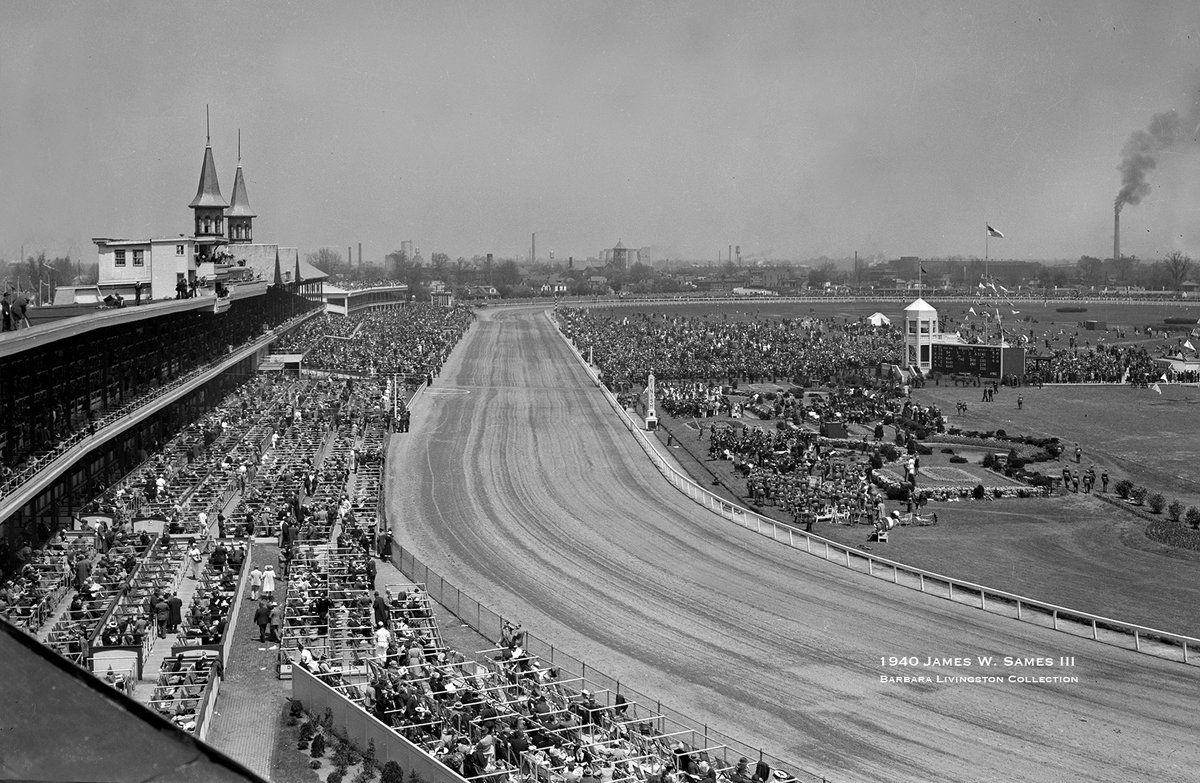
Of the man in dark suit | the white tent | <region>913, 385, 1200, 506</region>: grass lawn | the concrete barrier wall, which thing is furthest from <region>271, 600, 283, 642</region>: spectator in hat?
the white tent

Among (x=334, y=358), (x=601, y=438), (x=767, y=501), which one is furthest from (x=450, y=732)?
(x=334, y=358)

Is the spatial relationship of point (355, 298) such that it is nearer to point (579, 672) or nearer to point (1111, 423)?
point (1111, 423)

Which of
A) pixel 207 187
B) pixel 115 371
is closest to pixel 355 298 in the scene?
pixel 207 187

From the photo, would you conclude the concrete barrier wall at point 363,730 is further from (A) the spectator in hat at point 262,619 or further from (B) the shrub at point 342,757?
(A) the spectator in hat at point 262,619

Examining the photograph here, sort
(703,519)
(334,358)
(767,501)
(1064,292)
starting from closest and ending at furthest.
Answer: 1. (703,519)
2. (767,501)
3. (334,358)
4. (1064,292)

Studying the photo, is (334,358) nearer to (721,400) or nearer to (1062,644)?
(721,400)

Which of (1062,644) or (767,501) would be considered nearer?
(1062,644)
